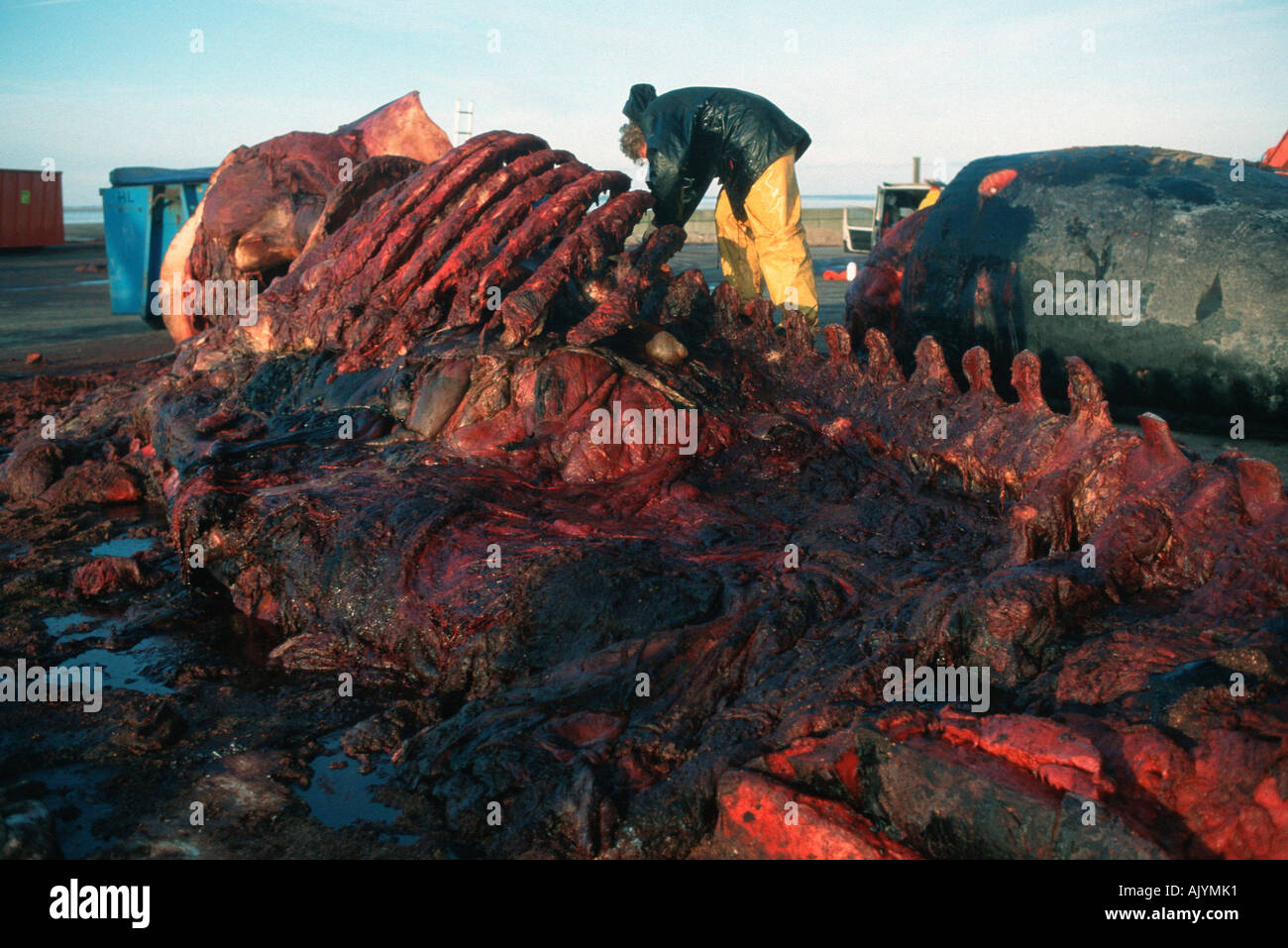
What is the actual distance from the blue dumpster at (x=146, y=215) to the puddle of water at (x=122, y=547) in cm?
777

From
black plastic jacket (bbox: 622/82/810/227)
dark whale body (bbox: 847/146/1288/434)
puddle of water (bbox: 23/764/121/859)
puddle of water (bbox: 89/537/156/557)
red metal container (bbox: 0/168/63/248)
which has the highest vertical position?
red metal container (bbox: 0/168/63/248)

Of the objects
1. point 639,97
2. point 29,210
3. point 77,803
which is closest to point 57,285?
point 29,210

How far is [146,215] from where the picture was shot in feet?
39.2

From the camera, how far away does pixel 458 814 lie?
2.59m

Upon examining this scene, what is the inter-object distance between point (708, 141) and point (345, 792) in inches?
224

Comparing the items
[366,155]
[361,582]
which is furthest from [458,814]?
[366,155]

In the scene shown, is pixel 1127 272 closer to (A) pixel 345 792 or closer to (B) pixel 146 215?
(A) pixel 345 792

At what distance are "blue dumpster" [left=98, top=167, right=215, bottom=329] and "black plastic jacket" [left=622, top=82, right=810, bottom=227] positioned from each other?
682 cm

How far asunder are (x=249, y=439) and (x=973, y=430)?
10.3 feet

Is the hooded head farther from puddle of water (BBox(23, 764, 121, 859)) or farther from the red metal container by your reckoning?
the red metal container

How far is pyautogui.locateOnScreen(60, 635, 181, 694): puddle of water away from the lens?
347 centimetres

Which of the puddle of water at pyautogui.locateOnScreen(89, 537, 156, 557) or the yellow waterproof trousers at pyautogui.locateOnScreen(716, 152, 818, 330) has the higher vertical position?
the yellow waterproof trousers at pyautogui.locateOnScreen(716, 152, 818, 330)

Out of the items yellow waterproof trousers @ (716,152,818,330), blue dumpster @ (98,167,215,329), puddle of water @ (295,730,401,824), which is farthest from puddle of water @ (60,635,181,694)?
blue dumpster @ (98,167,215,329)
